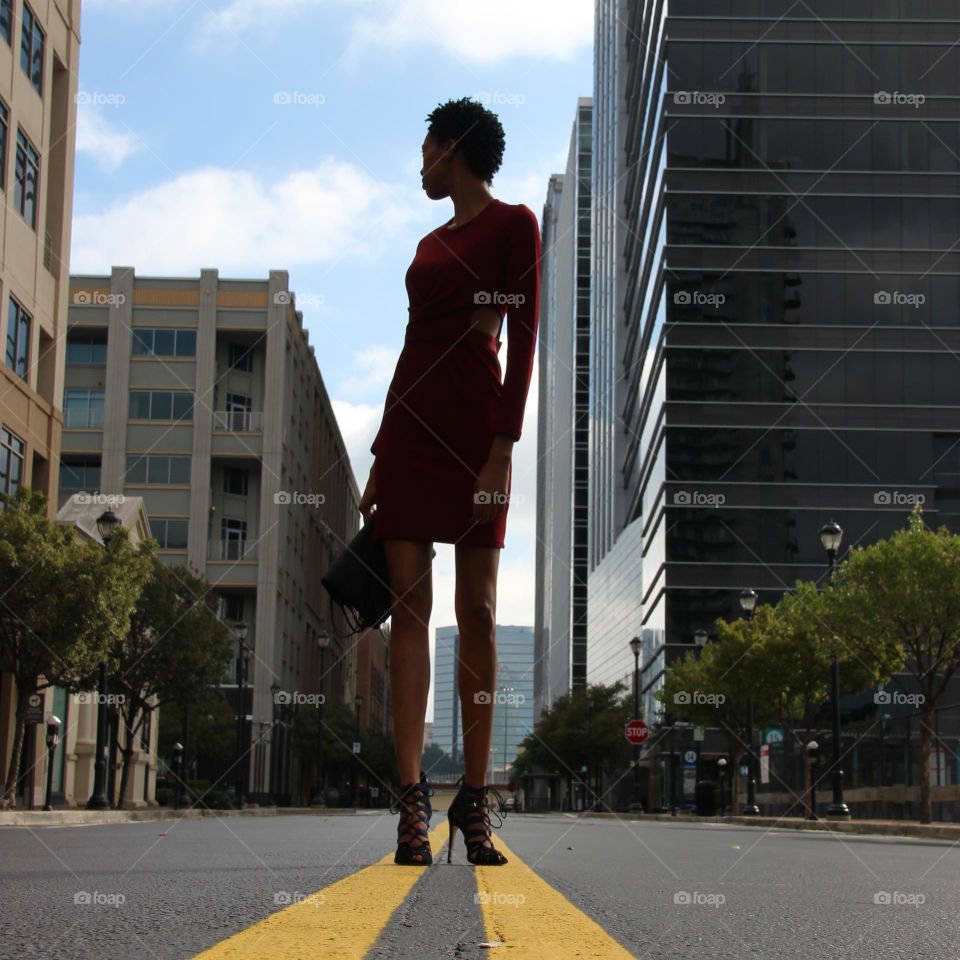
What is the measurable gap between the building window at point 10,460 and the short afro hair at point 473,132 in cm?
2690

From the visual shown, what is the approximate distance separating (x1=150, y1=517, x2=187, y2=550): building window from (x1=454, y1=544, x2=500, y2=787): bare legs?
66.4 m

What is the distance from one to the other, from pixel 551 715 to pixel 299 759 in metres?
16.7

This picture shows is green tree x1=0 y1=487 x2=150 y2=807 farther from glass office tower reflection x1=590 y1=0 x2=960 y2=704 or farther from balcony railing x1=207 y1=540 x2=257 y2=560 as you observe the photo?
glass office tower reflection x1=590 y1=0 x2=960 y2=704

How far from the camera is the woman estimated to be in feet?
16.0

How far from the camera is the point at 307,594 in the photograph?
8762 cm

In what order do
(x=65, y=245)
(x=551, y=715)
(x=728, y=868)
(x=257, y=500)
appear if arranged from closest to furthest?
(x=728, y=868) < (x=65, y=245) < (x=257, y=500) < (x=551, y=715)

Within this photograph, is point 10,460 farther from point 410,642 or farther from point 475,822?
point 475,822

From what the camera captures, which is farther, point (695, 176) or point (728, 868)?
point (695, 176)

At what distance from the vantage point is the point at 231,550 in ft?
234

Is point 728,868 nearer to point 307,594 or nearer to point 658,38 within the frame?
point 658,38

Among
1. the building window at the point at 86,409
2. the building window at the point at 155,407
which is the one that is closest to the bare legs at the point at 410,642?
the building window at the point at 155,407

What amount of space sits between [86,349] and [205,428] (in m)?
8.09

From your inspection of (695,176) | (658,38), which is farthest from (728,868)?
(658,38)

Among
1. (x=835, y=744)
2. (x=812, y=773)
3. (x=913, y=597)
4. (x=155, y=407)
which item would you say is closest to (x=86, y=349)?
(x=155, y=407)
